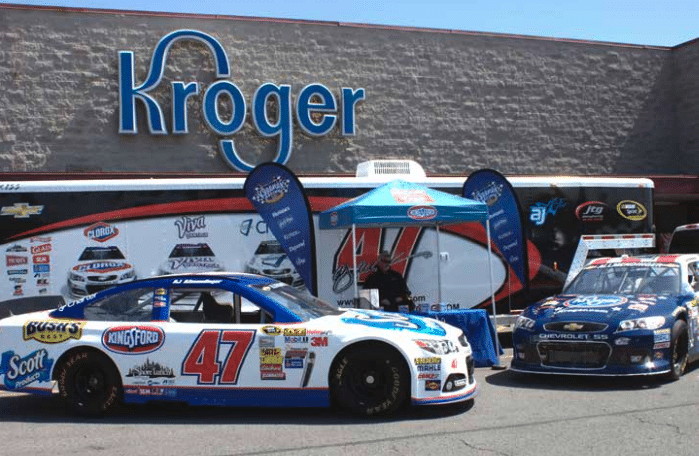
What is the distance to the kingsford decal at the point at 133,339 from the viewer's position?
7809 millimetres

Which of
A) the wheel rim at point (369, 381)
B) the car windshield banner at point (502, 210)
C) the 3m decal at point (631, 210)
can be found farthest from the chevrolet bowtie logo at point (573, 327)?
the 3m decal at point (631, 210)

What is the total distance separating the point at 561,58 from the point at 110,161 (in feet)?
40.9

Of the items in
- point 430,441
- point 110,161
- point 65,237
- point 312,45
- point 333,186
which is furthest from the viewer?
point 312,45

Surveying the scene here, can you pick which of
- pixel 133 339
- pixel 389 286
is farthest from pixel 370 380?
pixel 389 286

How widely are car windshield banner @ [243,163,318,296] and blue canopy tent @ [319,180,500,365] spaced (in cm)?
43

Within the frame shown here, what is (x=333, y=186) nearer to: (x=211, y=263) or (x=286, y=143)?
(x=211, y=263)

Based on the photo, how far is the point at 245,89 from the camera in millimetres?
19516

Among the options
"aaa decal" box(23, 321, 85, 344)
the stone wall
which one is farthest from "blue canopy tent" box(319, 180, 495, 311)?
the stone wall

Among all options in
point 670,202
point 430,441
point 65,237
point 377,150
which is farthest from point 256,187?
point 670,202

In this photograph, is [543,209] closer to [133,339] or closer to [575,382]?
[575,382]

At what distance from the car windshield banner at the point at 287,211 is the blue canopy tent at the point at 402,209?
1.43ft

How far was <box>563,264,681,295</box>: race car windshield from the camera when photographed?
399 inches

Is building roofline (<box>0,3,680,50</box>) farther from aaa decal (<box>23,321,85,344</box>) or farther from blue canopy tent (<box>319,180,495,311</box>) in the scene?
aaa decal (<box>23,321,85,344</box>)

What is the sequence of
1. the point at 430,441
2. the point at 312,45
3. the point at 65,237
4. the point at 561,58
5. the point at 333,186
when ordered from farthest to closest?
1. the point at 561,58
2. the point at 312,45
3. the point at 333,186
4. the point at 65,237
5. the point at 430,441
